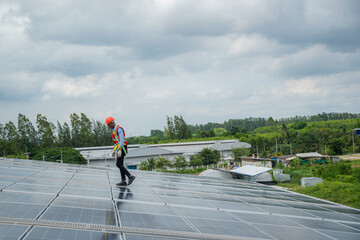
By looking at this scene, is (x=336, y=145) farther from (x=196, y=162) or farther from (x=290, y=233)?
(x=290, y=233)

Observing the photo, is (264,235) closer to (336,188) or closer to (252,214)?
(252,214)

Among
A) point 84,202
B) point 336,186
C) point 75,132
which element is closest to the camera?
point 84,202

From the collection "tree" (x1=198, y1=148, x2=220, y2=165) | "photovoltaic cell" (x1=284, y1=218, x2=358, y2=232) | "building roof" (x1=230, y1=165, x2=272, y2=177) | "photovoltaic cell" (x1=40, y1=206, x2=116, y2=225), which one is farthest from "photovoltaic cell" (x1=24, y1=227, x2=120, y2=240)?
→ "tree" (x1=198, y1=148, x2=220, y2=165)

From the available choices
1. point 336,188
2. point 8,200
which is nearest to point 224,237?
point 8,200

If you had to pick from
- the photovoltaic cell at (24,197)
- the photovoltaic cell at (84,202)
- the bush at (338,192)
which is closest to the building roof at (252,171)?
the bush at (338,192)

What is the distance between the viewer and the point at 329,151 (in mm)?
87688

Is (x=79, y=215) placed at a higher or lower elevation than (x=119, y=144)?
lower

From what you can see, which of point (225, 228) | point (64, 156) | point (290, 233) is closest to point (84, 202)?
point (225, 228)

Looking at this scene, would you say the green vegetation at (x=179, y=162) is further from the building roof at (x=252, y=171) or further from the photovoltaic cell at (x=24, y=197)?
the photovoltaic cell at (x=24, y=197)

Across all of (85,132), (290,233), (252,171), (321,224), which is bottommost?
(252,171)

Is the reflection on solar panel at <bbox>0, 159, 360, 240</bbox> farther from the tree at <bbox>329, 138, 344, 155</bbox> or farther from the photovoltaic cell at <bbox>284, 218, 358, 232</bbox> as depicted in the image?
the tree at <bbox>329, 138, 344, 155</bbox>

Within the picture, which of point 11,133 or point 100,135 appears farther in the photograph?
point 100,135

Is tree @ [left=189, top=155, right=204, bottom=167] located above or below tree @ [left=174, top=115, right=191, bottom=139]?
below

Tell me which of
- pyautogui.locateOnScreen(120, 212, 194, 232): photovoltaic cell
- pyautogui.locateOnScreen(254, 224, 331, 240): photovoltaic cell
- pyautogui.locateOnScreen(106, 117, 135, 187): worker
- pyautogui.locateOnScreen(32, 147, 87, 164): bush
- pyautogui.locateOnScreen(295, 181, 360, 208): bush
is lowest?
pyautogui.locateOnScreen(295, 181, 360, 208): bush
